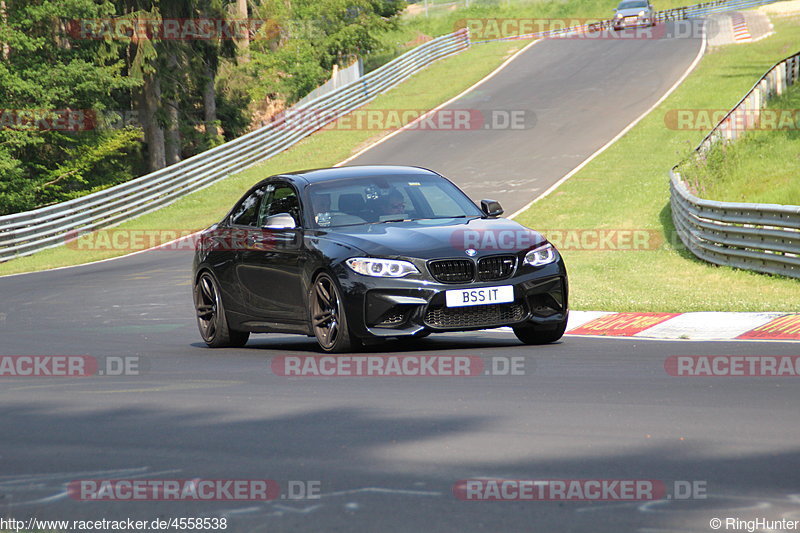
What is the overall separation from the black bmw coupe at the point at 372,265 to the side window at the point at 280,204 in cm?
1

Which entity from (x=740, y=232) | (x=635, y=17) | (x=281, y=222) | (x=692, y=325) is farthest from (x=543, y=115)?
(x=281, y=222)

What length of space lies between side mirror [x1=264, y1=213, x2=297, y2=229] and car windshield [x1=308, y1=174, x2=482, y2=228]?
1.00 feet

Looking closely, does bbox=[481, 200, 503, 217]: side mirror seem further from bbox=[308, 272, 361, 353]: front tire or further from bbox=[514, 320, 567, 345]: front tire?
bbox=[308, 272, 361, 353]: front tire

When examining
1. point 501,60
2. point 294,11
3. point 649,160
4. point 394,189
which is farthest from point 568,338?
point 294,11

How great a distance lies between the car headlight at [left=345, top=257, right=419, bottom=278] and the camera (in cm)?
979

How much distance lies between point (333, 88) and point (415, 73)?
20.3 feet

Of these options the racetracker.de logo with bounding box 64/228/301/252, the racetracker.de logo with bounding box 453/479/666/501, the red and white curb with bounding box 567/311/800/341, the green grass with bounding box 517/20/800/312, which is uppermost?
the racetracker.de logo with bounding box 453/479/666/501

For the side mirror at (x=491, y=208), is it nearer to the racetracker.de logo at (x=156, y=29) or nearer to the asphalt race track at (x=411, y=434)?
the asphalt race track at (x=411, y=434)

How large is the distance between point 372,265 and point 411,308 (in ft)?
1.56

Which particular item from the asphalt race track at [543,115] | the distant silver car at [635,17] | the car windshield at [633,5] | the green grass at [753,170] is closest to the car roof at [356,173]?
the green grass at [753,170]

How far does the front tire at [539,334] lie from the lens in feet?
34.6

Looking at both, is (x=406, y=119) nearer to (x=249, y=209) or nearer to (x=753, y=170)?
(x=753, y=170)

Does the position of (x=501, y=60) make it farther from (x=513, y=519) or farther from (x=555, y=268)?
(x=513, y=519)

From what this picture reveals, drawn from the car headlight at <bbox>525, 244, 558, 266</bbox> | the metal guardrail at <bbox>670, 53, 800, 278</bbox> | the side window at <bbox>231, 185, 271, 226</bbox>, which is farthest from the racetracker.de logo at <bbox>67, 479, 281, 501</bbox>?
the metal guardrail at <bbox>670, 53, 800, 278</bbox>
